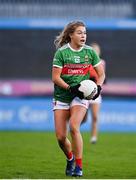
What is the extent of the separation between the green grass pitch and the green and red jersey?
1139mm

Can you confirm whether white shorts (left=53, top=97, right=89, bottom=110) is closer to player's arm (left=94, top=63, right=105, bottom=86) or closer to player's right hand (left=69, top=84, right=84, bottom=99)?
player's right hand (left=69, top=84, right=84, bottom=99)

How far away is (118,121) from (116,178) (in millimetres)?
11817

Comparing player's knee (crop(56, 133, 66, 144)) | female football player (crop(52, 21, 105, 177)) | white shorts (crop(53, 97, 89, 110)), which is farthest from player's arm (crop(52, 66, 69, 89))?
player's knee (crop(56, 133, 66, 144))

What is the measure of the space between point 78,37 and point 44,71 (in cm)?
1179

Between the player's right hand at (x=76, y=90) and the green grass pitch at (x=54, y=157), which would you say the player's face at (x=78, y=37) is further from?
the green grass pitch at (x=54, y=157)

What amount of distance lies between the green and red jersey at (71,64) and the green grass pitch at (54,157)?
3.74ft

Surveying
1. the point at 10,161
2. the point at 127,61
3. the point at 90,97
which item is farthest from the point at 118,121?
the point at 90,97

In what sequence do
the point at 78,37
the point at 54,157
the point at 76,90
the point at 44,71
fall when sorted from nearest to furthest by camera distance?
1. the point at 76,90
2. the point at 78,37
3. the point at 54,157
4. the point at 44,71

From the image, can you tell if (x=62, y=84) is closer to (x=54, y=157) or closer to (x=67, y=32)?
(x=67, y=32)

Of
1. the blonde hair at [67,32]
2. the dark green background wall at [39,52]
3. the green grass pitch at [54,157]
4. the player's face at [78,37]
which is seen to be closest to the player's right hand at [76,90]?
the player's face at [78,37]

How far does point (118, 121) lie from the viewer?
2253cm

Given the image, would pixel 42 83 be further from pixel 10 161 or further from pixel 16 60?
pixel 10 161

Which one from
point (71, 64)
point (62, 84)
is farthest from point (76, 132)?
point (71, 64)

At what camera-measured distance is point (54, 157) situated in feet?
46.4
